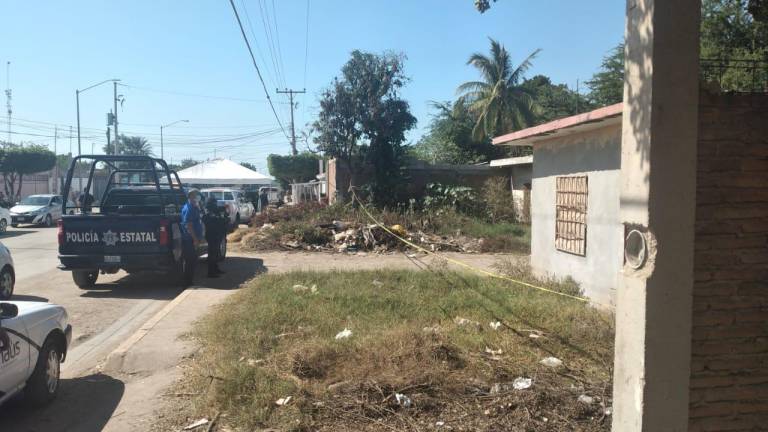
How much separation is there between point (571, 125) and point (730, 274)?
5.09 meters

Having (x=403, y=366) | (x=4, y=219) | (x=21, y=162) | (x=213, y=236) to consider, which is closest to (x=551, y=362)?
(x=403, y=366)

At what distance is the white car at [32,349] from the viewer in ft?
14.7

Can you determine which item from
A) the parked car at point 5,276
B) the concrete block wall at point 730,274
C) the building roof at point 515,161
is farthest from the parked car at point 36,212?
the concrete block wall at point 730,274

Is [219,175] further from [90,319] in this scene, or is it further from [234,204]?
[90,319]

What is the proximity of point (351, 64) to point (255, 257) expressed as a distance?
10064 millimetres

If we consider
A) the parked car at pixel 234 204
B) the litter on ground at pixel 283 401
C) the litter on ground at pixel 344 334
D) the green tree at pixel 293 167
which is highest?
the green tree at pixel 293 167

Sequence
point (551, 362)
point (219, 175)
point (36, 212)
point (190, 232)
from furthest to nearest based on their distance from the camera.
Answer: point (219, 175) → point (36, 212) → point (190, 232) → point (551, 362)

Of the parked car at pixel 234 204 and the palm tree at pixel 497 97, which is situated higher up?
the palm tree at pixel 497 97

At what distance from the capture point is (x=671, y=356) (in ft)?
11.9

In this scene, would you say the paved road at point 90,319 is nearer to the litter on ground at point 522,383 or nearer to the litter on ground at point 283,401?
the litter on ground at point 283,401

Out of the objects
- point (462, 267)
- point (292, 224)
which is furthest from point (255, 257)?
point (462, 267)

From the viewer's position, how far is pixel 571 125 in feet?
28.1

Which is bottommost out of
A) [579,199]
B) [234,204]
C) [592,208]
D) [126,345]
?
[126,345]

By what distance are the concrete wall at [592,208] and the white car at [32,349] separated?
6.79 m
